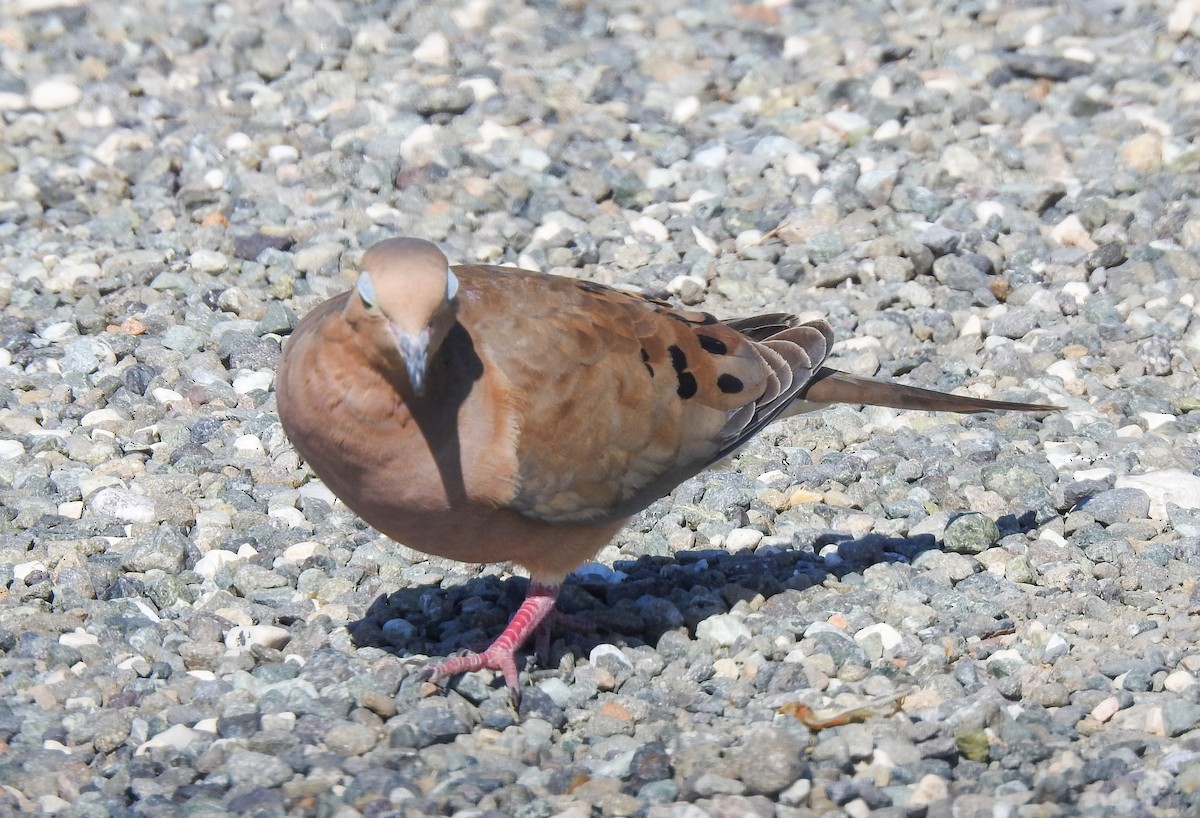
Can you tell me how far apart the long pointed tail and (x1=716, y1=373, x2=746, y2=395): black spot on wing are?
36 centimetres

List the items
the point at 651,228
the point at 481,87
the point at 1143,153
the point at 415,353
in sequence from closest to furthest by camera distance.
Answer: the point at 415,353
the point at 651,228
the point at 1143,153
the point at 481,87

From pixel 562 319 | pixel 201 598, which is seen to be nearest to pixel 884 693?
pixel 562 319

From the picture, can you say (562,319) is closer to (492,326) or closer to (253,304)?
(492,326)

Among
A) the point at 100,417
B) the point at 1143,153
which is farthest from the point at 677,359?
the point at 1143,153

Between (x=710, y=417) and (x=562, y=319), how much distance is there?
63cm

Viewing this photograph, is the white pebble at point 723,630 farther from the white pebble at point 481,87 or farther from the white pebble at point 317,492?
the white pebble at point 481,87

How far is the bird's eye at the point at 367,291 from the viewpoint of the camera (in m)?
4.18

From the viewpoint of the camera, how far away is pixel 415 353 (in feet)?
13.4

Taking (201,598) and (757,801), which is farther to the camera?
(201,598)

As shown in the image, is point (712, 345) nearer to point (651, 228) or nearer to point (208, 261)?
point (651, 228)

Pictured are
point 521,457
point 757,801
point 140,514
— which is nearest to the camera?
point 757,801

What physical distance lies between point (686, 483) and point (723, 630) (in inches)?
41.9

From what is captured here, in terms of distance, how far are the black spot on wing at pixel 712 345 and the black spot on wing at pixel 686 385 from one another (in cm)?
18

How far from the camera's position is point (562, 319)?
4.82 m
